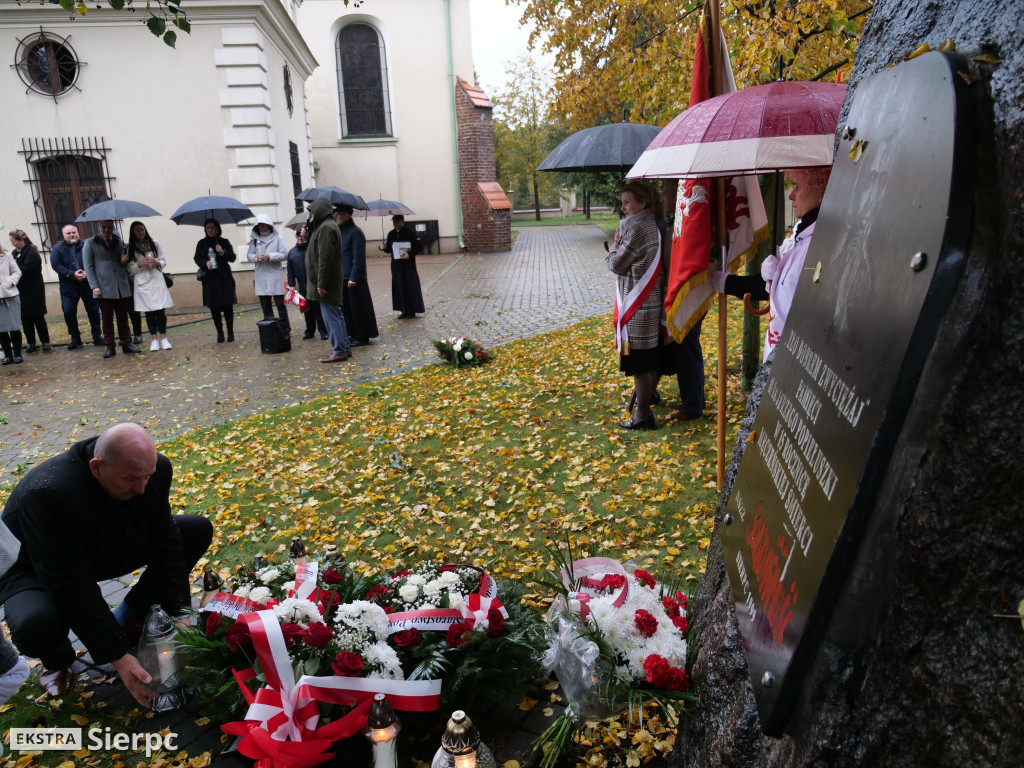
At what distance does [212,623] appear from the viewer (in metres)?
3.20

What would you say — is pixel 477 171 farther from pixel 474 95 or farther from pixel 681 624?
pixel 681 624

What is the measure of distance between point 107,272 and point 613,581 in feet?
34.6

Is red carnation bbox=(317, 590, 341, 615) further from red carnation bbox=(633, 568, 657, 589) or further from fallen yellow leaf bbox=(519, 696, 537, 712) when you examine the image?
red carnation bbox=(633, 568, 657, 589)

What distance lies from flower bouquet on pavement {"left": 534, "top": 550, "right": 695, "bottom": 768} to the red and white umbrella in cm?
200

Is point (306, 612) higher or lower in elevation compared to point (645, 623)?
lower

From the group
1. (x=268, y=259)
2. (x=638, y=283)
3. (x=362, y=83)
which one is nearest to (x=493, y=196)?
(x=362, y=83)

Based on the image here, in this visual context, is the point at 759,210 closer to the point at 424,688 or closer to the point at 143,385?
the point at 424,688

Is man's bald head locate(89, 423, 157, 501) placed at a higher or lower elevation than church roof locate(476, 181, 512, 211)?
lower

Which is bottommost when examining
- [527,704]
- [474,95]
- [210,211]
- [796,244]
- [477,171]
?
[527,704]

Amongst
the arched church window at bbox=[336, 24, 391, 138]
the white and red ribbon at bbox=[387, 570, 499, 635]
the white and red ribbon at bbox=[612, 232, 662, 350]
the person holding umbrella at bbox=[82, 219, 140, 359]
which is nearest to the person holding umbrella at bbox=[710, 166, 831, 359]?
the white and red ribbon at bbox=[387, 570, 499, 635]

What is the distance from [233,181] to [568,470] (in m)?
12.7

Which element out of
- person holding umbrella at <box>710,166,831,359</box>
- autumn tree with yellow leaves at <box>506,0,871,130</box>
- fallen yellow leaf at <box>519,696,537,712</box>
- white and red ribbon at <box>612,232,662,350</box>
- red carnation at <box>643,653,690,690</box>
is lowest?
fallen yellow leaf at <box>519,696,537,712</box>

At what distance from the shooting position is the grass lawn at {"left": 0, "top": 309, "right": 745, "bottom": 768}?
14.6 ft

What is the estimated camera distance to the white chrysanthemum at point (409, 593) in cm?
316
